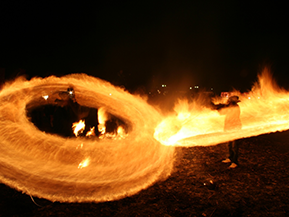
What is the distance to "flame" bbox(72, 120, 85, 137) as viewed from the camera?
24.9 feet

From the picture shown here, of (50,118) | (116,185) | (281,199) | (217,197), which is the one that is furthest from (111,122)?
(281,199)

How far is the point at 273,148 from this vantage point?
7.20 m

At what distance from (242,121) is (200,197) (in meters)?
6.89

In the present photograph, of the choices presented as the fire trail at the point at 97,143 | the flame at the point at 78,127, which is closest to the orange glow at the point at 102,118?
the fire trail at the point at 97,143

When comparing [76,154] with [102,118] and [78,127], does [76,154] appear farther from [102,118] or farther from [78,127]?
[102,118]

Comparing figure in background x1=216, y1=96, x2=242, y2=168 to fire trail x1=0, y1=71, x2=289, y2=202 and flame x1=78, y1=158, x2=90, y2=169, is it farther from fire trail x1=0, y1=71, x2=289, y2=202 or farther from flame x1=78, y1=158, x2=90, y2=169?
flame x1=78, y1=158, x2=90, y2=169

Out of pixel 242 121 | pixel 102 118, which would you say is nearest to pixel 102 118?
pixel 102 118

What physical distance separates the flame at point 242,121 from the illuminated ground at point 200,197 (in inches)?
52.0

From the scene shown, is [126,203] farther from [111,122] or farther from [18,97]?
[18,97]

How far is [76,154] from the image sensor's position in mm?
6730

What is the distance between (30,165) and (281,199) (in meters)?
6.21

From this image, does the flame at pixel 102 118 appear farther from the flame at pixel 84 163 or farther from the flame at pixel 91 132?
the flame at pixel 84 163

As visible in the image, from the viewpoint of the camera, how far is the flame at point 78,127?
759cm

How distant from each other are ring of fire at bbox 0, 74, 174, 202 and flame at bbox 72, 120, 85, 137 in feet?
1.05
